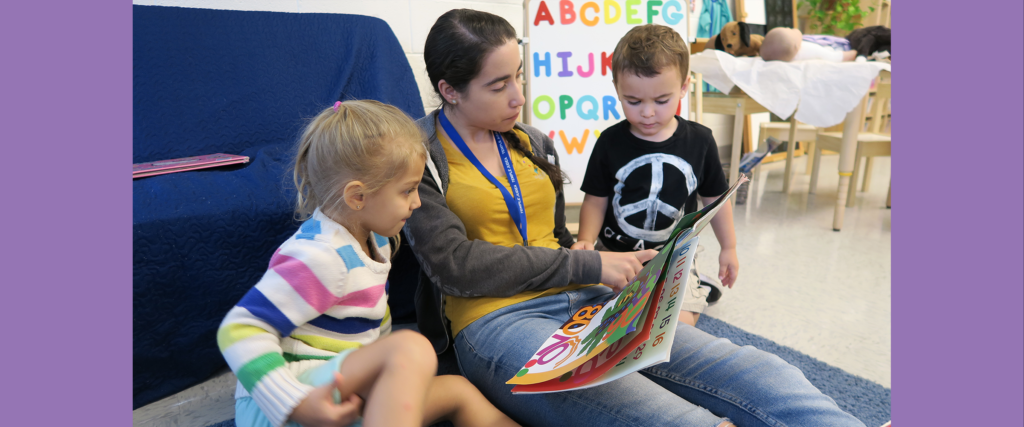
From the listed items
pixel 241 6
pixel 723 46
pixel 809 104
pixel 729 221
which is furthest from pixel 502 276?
pixel 723 46

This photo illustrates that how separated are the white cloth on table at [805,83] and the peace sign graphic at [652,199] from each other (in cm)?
124

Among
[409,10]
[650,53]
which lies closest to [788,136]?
[409,10]

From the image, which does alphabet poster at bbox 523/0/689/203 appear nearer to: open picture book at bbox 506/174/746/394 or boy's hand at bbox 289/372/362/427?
open picture book at bbox 506/174/746/394

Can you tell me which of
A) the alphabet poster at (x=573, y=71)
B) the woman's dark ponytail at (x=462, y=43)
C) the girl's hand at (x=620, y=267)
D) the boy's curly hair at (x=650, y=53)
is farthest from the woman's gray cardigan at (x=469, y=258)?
the alphabet poster at (x=573, y=71)

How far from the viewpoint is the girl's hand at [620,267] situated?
951mm

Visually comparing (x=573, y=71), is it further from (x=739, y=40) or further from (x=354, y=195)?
(x=354, y=195)

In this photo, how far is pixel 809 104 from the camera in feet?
7.18

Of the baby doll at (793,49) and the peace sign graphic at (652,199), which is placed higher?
the baby doll at (793,49)

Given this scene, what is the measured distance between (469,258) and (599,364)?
0.28m

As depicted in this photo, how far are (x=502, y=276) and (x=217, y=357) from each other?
672 millimetres

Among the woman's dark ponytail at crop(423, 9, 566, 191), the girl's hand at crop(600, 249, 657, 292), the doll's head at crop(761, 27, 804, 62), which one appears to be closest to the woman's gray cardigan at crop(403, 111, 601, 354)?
the girl's hand at crop(600, 249, 657, 292)

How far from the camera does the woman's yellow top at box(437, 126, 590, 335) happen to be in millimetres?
963

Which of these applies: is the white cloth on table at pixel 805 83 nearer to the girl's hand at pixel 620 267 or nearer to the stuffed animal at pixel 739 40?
the stuffed animal at pixel 739 40

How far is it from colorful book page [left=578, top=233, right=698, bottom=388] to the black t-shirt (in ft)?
1.36
